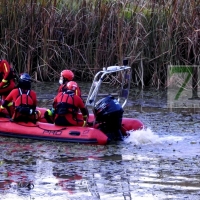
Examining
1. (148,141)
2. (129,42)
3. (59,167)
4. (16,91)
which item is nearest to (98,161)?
(59,167)

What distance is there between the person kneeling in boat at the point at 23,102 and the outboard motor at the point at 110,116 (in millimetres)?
982

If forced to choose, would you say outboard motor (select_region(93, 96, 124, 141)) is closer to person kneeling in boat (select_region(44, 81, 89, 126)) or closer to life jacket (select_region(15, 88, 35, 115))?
person kneeling in boat (select_region(44, 81, 89, 126))

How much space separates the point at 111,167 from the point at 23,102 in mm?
2624

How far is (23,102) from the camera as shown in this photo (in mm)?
11656

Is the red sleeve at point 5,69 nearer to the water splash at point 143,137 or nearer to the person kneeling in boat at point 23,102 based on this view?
the person kneeling in boat at point 23,102

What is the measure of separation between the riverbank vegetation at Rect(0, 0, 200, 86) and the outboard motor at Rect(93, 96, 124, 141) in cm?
468

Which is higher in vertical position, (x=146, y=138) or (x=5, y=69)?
(x=5, y=69)

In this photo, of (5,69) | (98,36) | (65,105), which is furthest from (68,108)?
(98,36)

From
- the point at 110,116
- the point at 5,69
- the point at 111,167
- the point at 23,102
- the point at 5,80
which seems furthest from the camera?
the point at 5,69

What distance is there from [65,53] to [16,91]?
17.0ft

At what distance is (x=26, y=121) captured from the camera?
1181 centimetres

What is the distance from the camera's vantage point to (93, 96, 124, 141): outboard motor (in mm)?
11438

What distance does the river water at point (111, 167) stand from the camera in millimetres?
8055

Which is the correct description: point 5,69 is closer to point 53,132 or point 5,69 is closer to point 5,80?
point 5,80
